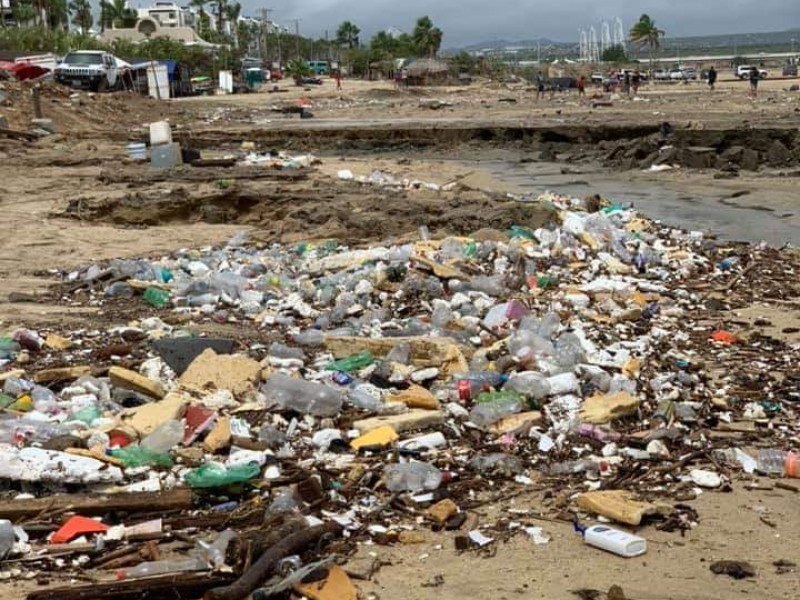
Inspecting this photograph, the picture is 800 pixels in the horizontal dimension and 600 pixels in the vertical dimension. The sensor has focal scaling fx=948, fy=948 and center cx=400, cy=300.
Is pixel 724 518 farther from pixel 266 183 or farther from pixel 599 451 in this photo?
pixel 266 183

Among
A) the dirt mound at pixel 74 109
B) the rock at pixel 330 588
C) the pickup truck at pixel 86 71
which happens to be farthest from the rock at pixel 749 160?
the pickup truck at pixel 86 71

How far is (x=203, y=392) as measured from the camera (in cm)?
521

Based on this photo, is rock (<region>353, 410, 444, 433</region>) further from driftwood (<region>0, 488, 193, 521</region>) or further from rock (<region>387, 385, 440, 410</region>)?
driftwood (<region>0, 488, 193, 521</region>)

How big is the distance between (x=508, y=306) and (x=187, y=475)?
3.48 meters

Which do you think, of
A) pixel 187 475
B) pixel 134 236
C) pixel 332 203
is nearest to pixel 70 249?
pixel 134 236

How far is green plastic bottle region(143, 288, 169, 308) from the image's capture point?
785 cm

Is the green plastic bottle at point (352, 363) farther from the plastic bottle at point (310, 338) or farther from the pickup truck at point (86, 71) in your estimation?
the pickup truck at point (86, 71)

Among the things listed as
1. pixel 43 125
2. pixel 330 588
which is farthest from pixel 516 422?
pixel 43 125

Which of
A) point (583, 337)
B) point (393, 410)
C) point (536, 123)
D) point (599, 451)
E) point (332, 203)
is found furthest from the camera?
point (536, 123)

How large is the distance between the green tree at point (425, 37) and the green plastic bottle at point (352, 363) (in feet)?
295

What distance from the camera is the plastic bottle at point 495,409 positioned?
5.02 m

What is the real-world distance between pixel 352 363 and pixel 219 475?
1.92 meters

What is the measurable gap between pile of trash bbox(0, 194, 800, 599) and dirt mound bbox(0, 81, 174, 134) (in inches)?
688

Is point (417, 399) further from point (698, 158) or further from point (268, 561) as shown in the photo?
point (698, 158)
